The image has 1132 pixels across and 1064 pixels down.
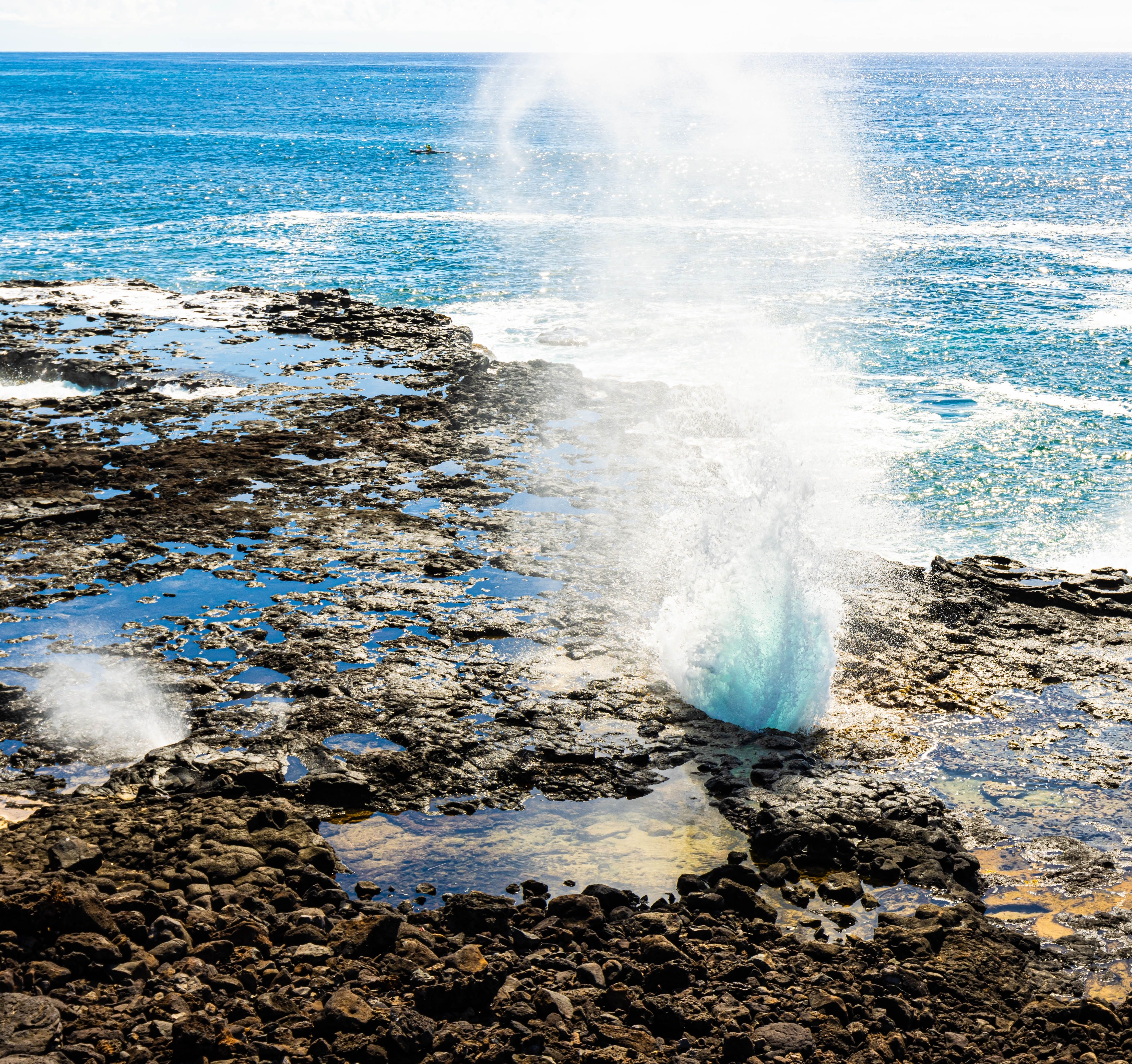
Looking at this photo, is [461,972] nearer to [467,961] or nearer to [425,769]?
[467,961]

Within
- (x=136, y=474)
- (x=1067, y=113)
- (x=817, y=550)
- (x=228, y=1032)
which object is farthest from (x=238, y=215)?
(x=1067, y=113)

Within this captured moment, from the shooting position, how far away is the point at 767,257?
49.8 meters

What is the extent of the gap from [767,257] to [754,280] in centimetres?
592

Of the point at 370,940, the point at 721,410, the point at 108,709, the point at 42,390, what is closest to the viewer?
the point at 370,940

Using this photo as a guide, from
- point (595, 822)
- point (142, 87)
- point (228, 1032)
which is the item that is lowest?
point (595, 822)

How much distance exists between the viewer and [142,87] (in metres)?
173

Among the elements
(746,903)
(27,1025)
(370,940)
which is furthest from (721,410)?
(27,1025)

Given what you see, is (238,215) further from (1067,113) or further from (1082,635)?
(1067,113)

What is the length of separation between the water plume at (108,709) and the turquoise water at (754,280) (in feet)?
22.6

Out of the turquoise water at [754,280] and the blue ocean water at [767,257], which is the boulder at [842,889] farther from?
the blue ocean water at [767,257]

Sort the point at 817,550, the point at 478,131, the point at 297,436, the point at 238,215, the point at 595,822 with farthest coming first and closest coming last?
the point at 478,131 < the point at 238,215 < the point at 297,436 < the point at 817,550 < the point at 595,822

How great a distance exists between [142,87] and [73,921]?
193243mm

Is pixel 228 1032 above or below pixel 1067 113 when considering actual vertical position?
below

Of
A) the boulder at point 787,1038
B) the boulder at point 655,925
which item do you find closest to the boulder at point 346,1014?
the boulder at point 655,925
